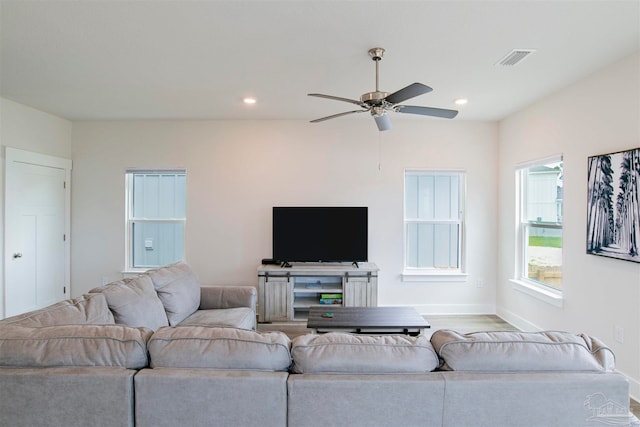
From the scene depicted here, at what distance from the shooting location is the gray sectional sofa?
3.92ft

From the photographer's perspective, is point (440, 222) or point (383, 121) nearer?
point (383, 121)

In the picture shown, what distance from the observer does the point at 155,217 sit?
15.4ft

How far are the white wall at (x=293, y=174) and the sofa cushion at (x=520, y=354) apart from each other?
3.25 meters

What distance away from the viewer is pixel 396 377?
4.02 ft

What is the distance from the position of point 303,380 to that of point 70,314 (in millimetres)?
1469

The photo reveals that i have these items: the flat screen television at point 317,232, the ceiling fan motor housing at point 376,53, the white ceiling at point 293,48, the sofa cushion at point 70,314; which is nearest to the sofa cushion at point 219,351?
the sofa cushion at point 70,314

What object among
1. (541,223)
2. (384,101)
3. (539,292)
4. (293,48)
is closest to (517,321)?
(539,292)

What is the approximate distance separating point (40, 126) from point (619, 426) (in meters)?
5.73

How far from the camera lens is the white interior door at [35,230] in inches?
147

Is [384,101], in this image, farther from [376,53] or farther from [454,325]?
[454,325]

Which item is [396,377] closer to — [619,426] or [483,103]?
[619,426]

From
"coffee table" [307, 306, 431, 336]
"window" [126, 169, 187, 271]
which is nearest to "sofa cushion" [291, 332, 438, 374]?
"coffee table" [307, 306, 431, 336]

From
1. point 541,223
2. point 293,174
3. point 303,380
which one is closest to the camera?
point 303,380

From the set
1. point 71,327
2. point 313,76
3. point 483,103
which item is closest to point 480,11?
point 313,76
